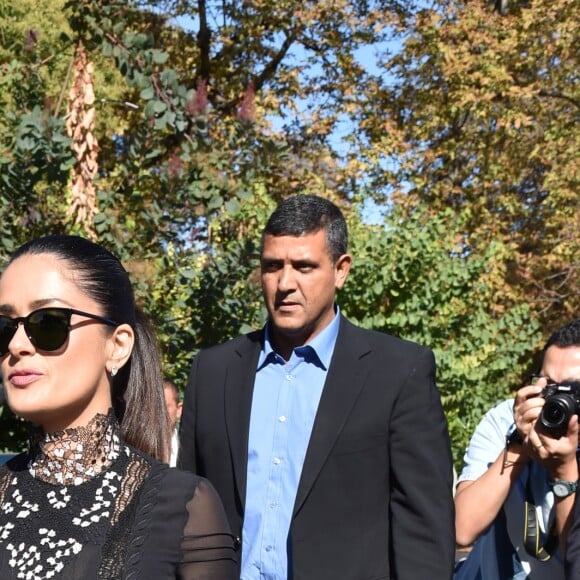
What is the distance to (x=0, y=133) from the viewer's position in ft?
17.2

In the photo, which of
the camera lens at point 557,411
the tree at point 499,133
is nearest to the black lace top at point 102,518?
the camera lens at point 557,411

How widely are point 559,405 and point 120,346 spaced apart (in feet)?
4.83

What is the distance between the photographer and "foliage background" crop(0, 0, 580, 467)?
17.4 feet

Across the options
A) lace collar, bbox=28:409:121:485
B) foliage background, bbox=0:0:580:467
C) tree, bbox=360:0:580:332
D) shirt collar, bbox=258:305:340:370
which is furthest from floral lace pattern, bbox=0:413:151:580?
tree, bbox=360:0:580:332

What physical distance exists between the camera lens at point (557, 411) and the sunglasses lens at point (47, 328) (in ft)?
5.35

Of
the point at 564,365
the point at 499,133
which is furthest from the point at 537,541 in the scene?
the point at 499,133

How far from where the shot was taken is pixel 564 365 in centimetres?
326

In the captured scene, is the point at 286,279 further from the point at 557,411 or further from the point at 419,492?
the point at 557,411

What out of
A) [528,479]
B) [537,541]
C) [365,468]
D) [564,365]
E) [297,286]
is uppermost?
[297,286]

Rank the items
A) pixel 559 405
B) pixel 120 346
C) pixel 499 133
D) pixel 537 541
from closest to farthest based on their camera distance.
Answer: pixel 120 346 → pixel 559 405 → pixel 537 541 → pixel 499 133

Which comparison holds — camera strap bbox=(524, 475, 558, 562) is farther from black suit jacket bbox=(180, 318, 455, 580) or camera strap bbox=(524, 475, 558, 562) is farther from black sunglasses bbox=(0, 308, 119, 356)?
black sunglasses bbox=(0, 308, 119, 356)

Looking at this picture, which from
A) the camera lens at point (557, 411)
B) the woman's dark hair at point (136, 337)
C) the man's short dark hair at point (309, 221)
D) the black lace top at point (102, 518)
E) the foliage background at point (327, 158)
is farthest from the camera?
the foliage background at point (327, 158)

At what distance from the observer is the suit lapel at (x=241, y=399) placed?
10.7 ft

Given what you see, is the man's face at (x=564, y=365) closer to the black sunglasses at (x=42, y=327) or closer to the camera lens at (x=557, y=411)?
the camera lens at (x=557, y=411)
